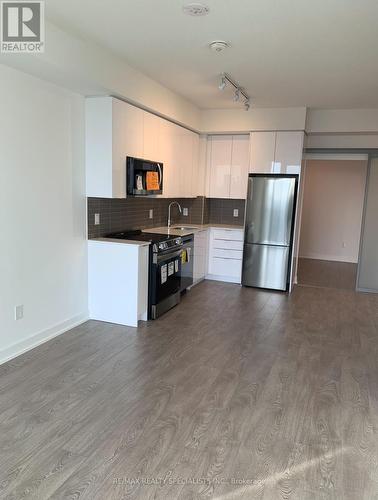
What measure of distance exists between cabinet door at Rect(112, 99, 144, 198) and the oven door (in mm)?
889

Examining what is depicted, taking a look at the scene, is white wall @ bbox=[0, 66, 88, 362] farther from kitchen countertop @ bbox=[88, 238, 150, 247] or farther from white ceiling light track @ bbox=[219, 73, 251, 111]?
white ceiling light track @ bbox=[219, 73, 251, 111]

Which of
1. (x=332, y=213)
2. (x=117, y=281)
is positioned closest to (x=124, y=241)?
(x=117, y=281)

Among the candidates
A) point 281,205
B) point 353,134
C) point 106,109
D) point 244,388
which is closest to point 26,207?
point 106,109

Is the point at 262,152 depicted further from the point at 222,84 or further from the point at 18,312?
the point at 18,312

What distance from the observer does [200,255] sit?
591 centimetres

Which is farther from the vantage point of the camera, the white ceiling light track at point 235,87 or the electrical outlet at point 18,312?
the white ceiling light track at point 235,87

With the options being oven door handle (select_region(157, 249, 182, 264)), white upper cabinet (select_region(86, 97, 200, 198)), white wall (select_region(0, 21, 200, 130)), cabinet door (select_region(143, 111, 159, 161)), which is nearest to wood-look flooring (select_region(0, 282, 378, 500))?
oven door handle (select_region(157, 249, 182, 264))

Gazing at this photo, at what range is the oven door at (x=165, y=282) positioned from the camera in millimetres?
4262

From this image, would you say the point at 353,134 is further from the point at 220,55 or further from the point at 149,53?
the point at 149,53

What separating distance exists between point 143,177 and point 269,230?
7.55 feet

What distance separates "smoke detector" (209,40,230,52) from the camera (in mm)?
3133

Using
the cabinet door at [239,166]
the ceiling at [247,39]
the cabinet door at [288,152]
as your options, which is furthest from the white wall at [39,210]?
the cabinet door at [288,152]

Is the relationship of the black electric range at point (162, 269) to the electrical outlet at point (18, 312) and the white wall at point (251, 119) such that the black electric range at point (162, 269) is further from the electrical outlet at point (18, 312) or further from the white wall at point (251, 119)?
the white wall at point (251, 119)

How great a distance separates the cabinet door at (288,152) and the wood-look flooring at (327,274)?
2033 millimetres
